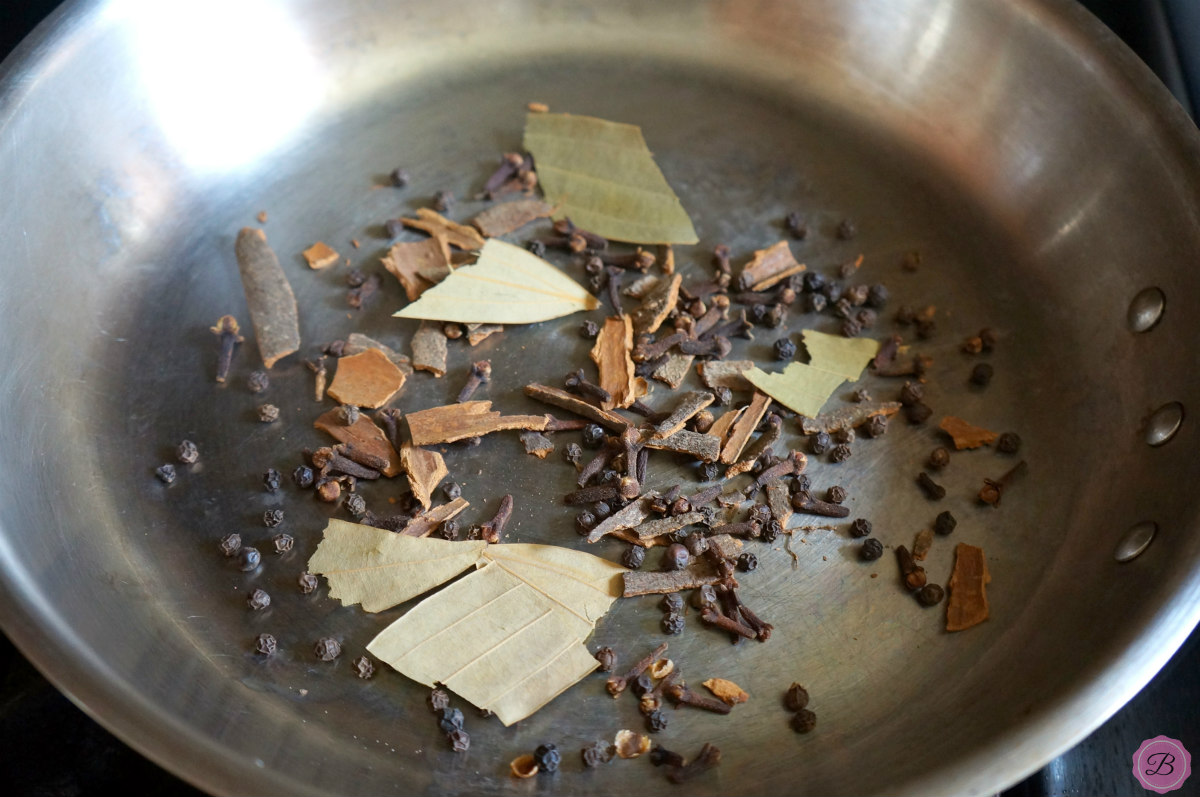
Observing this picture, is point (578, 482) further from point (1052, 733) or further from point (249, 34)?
point (249, 34)

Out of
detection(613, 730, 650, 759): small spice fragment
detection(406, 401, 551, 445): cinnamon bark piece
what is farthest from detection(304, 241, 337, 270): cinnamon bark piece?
detection(613, 730, 650, 759): small spice fragment

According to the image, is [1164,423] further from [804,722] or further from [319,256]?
[319,256]

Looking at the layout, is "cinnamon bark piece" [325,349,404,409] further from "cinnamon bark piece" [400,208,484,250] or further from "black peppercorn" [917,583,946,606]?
"black peppercorn" [917,583,946,606]

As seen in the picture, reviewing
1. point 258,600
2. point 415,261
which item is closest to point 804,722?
point 258,600

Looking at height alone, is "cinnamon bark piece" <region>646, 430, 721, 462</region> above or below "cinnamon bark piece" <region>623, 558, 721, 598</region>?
above

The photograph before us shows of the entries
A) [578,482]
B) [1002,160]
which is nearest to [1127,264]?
[1002,160]
